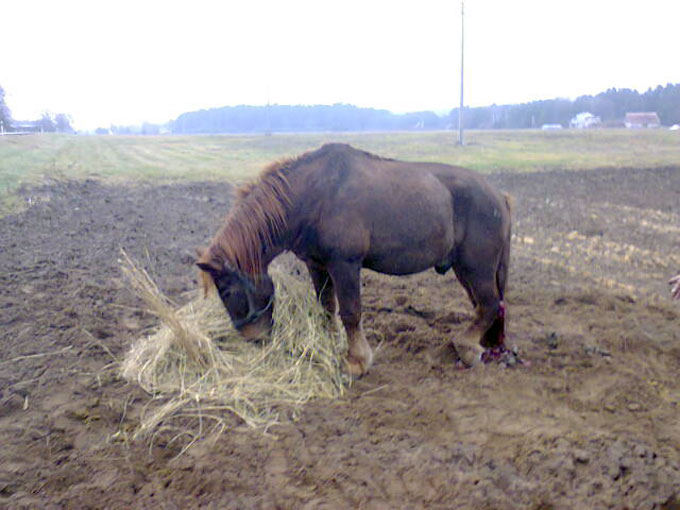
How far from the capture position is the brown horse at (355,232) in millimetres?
4293

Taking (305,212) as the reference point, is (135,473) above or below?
below

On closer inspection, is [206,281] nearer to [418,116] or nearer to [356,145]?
[356,145]

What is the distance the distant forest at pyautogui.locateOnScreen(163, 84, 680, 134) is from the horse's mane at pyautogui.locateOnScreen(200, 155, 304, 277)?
19249 millimetres

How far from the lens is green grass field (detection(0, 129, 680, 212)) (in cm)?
1902

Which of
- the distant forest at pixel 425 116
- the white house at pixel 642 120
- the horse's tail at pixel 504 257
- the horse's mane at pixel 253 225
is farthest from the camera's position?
the white house at pixel 642 120

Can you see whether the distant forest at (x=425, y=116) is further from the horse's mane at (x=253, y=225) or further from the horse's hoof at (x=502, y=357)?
the horse's mane at (x=253, y=225)

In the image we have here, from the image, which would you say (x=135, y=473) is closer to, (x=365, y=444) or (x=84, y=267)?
(x=365, y=444)

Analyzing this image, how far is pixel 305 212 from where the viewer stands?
14.4 ft

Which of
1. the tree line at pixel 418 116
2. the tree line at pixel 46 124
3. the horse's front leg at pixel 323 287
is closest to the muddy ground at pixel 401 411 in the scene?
the horse's front leg at pixel 323 287

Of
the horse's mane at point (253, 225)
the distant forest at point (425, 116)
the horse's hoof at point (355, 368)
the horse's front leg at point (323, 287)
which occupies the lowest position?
the horse's hoof at point (355, 368)

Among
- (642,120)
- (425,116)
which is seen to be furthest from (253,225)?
(642,120)

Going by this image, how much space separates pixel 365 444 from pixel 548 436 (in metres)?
1.20

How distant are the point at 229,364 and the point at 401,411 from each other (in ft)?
4.85

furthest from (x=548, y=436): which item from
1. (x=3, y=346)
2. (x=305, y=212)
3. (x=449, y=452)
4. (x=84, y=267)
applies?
(x=84, y=267)
